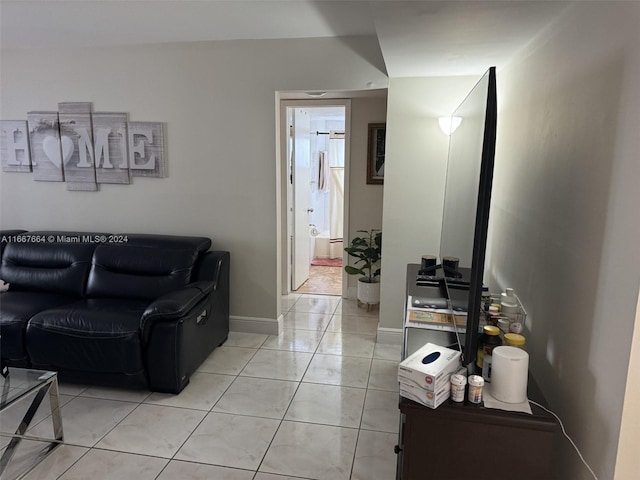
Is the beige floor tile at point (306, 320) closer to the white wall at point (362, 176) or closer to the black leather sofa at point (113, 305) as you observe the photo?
the black leather sofa at point (113, 305)

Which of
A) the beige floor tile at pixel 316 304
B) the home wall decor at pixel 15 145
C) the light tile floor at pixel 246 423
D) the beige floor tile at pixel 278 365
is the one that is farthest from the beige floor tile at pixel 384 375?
the home wall decor at pixel 15 145

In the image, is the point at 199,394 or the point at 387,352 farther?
the point at 387,352

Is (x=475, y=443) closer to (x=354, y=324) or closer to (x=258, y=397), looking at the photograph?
(x=258, y=397)

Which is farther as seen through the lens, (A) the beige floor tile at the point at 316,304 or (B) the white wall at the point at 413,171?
(A) the beige floor tile at the point at 316,304

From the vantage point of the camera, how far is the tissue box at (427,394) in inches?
51.4

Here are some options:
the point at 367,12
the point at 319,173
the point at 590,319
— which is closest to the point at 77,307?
the point at 367,12

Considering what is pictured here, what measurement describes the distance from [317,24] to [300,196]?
2205 mm

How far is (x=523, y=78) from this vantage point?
6.93 feet

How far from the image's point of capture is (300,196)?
479 centimetres

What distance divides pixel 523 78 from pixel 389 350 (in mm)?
2115

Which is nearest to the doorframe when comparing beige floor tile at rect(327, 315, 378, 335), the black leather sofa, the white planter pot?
the white planter pot

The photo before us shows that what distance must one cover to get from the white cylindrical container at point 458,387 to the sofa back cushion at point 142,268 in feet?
7.38

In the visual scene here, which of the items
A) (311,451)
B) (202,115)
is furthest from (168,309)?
(202,115)

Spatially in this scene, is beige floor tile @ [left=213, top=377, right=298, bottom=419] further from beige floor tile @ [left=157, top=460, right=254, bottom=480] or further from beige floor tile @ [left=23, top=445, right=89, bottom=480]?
beige floor tile @ [left=23, top=445, right=89, bottom=480]
